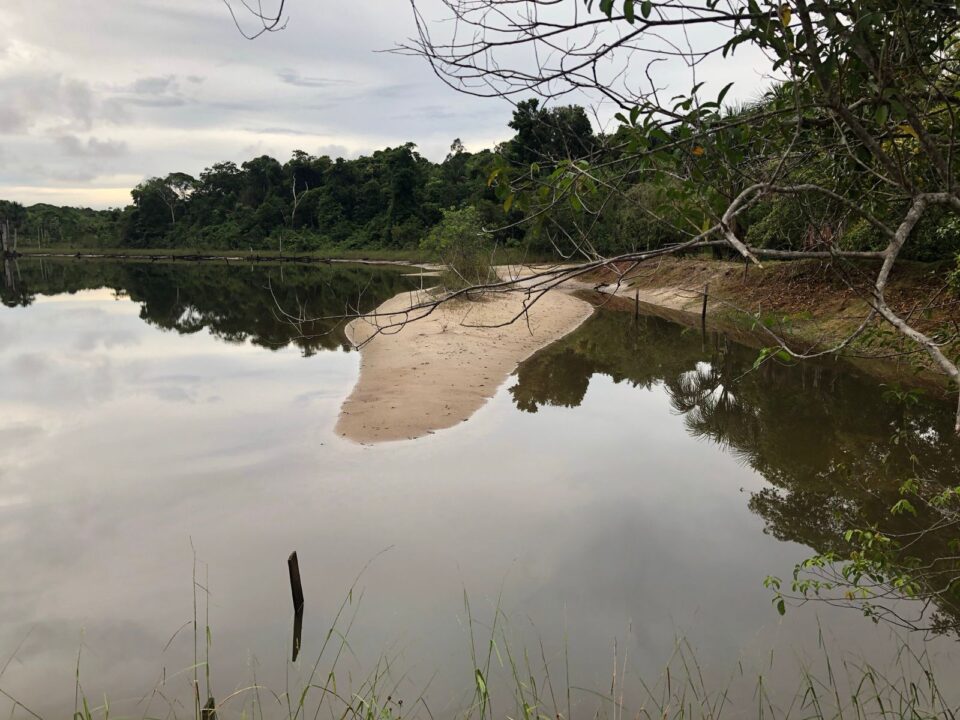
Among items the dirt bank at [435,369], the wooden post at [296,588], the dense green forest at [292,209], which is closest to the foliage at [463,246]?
the dirt bank at [435,369]

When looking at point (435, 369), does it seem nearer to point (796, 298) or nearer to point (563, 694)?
point (563, 694)

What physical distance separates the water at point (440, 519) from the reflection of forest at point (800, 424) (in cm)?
7

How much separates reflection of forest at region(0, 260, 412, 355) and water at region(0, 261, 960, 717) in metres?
5.66

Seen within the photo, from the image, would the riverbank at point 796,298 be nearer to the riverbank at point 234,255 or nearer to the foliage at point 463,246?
the foliage at point 463,246

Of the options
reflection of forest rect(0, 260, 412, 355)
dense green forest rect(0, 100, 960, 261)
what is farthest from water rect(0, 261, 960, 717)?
dense green forest rect(0, 100, 960, 261)

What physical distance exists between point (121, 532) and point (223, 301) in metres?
28.5

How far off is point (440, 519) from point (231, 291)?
3457cm

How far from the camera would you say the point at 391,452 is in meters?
11.5

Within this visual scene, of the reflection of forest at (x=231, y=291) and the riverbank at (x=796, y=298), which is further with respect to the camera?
the reflection of forest at (x=231, y=291)

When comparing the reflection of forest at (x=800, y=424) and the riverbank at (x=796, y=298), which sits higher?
the riverbank at (x=796, y=298)

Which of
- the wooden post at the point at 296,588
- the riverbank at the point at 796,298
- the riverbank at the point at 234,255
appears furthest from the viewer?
the riverbank at the point at 234,255

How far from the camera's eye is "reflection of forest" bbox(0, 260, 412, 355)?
26.9 m

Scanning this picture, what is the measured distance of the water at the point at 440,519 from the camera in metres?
6.20

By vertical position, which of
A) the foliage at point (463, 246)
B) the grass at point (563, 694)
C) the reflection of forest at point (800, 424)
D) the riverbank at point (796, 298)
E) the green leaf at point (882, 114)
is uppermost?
the foliage at point (463, 246)
